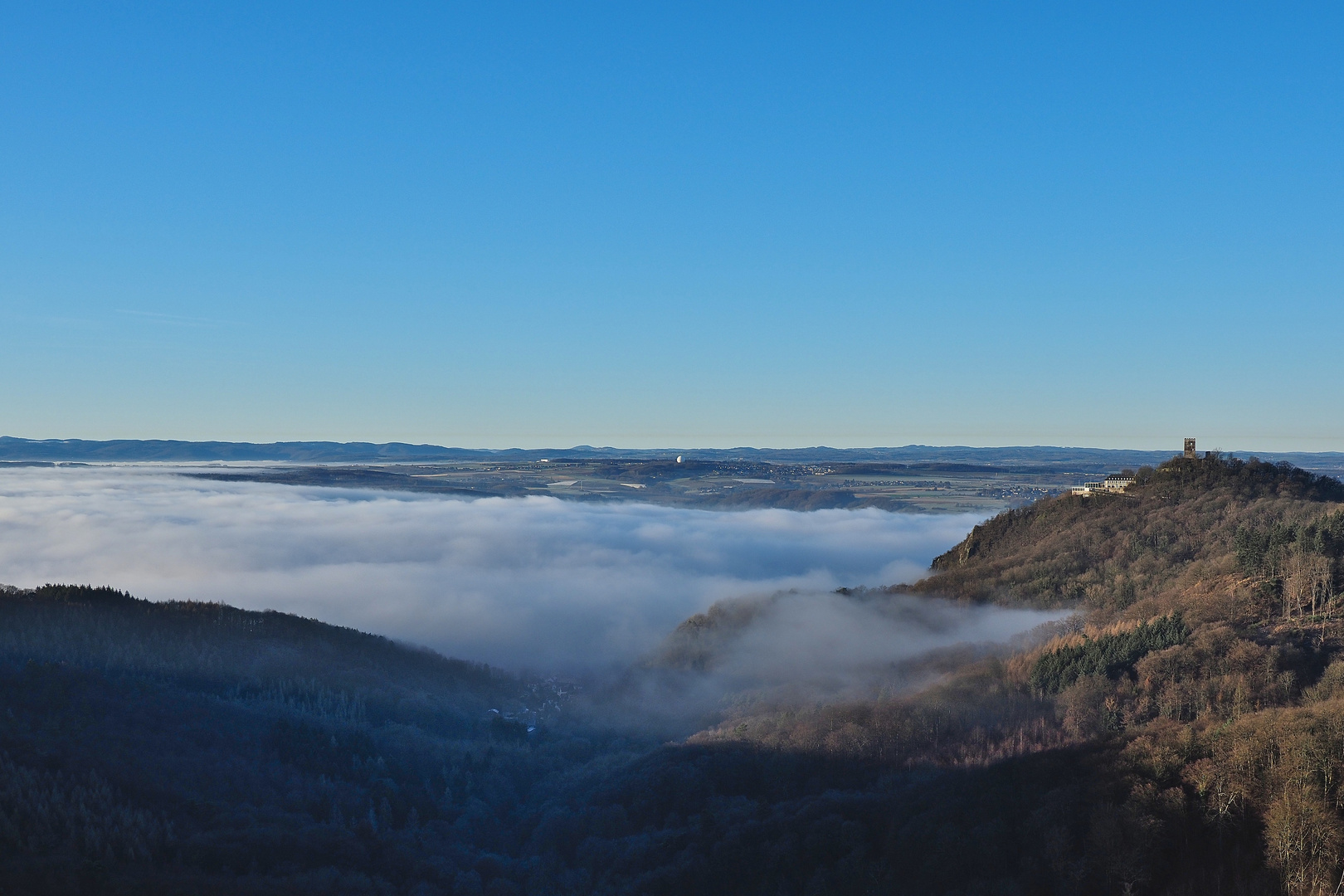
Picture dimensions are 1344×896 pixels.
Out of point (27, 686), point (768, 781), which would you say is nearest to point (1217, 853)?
point (768, 781)

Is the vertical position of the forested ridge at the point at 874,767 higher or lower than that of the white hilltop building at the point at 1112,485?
lower

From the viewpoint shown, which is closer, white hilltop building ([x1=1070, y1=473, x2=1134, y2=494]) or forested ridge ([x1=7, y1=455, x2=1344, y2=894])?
forested ridge ([x1=7, y1=455, x2=1344, y2=894])

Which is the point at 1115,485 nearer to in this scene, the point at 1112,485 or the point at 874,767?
the point at 1112,485

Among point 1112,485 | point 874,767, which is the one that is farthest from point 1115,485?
point 874,767

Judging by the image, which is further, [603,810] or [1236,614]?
[603,810]

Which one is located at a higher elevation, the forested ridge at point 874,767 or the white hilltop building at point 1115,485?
the white hilltop building at point 1115,485

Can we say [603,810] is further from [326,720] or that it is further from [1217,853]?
[1217,853]

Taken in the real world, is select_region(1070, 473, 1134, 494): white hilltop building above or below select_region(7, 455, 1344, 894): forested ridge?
above

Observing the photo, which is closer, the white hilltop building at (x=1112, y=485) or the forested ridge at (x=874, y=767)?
the forested ridge at (x=874, y=767)
